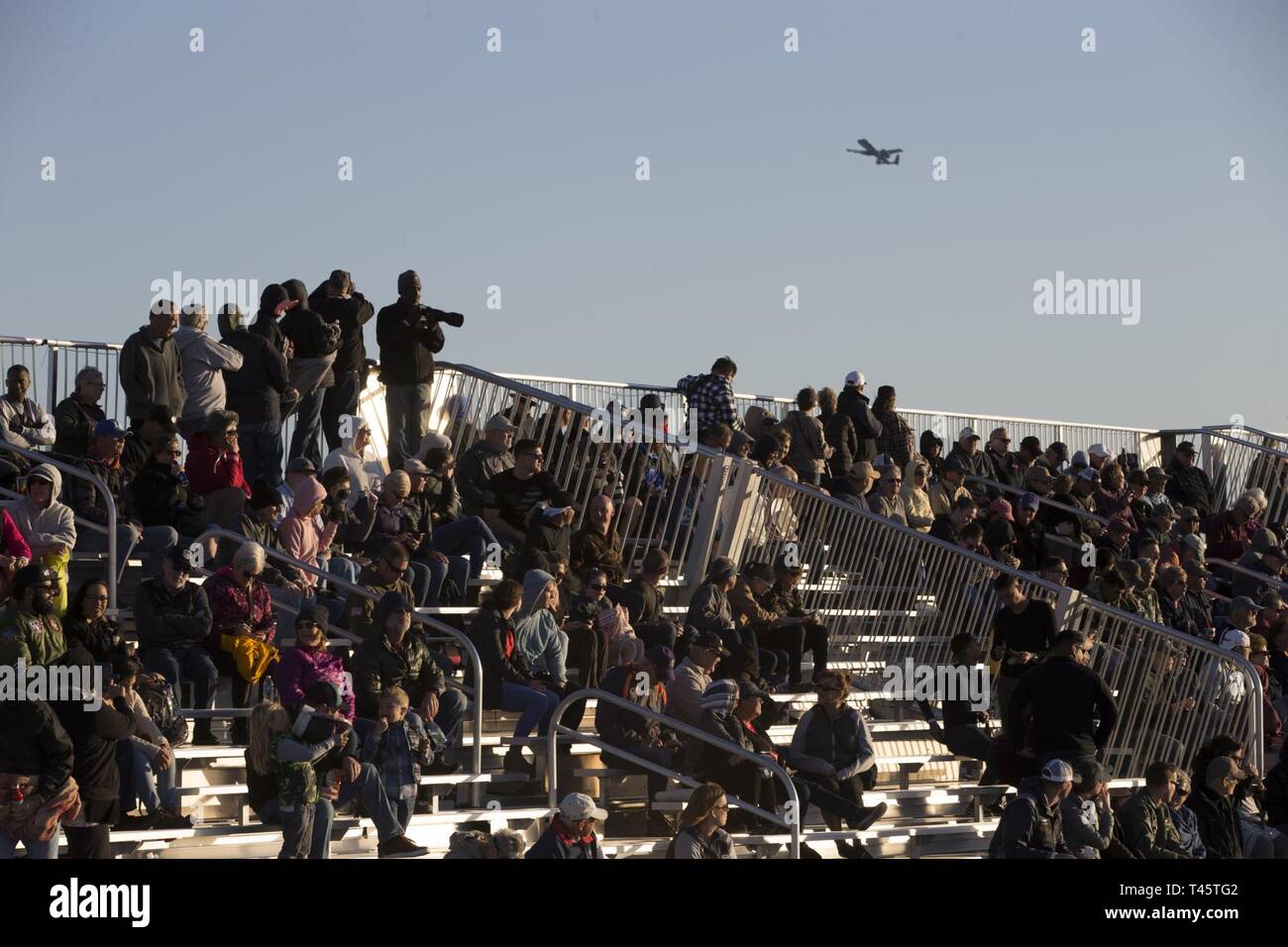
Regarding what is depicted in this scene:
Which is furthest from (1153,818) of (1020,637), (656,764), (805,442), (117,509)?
(805,442)

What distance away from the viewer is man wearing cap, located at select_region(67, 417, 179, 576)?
49.4 feet

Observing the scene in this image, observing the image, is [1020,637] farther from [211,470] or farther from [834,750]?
[211,470]

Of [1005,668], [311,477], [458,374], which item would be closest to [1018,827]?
[1005,668]

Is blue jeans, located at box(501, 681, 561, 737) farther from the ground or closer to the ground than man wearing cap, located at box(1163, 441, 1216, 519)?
closer to the ground

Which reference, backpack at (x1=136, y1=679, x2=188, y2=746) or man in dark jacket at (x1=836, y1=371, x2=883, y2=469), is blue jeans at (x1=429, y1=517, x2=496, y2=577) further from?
man in dark jacket at (x1=836, y1=371, x2=883, y2=469)

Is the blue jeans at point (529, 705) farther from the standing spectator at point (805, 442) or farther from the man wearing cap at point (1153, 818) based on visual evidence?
the standing spectator at point (805, 442)

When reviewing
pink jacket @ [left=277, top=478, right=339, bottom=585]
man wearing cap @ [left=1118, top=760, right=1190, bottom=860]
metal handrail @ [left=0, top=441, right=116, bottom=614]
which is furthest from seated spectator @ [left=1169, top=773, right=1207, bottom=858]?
metal handrail @ [left=0, top=441, right=116, bottom=614]

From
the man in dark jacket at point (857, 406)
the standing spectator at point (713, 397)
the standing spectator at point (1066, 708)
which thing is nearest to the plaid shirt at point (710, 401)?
the standing spectator at point (713, 397)

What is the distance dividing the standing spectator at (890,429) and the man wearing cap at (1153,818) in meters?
8.45

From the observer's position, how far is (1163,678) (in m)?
16.5

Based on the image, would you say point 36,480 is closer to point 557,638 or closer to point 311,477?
point 311,477

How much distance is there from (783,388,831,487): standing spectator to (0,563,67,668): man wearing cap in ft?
32.2

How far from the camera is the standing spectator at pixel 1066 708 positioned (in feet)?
48.1

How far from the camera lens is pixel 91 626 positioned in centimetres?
1252
